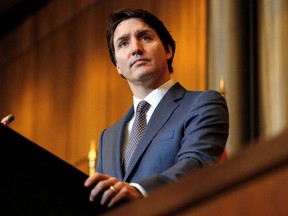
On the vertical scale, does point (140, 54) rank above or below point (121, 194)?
above

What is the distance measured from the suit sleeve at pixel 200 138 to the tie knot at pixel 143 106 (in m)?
0.25

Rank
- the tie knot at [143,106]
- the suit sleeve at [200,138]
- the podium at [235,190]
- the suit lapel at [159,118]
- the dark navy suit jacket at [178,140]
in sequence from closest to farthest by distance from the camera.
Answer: the podium at [235,190]
the suit sleeve at [200,138]
the dark navy suit jacket at [178,140]
the suit lapel at [159,118]
the tie knot at [143,106]

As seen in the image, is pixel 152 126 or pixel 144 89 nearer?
pixel 152 126

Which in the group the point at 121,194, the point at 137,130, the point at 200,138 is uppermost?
the point at 137,130

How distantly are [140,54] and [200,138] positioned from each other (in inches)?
25.7

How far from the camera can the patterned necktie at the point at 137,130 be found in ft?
9.58

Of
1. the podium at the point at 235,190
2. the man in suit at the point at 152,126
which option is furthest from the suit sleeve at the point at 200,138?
the podium at the point at 235,190

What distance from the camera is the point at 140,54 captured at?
324 cm

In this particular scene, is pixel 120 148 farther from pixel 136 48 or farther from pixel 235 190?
pixel 235 190

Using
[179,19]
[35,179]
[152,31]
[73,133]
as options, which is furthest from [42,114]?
[35,179]

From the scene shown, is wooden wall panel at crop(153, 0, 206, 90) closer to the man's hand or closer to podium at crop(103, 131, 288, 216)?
the man's hand

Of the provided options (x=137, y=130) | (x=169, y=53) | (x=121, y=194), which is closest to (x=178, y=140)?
(x=137, y=130)

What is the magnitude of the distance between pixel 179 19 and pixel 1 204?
16.4 ft

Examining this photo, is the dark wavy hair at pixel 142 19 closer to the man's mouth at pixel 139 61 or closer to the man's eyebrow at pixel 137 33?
the man's eyebrow at pixel 137 33
